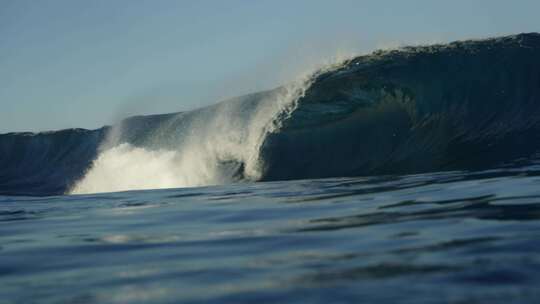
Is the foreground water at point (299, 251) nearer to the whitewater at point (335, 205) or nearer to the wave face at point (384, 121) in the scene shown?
the whitewater at point (335, 205)

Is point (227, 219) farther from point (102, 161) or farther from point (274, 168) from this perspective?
point (102, 161)

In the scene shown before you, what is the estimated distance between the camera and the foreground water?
2.46 meters

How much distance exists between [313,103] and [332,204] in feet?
25.9

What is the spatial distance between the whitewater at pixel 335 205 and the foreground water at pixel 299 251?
1cm

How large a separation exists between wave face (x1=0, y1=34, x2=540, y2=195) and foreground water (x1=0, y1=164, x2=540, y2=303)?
16.9ft

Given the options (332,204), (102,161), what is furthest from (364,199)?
(102,161)

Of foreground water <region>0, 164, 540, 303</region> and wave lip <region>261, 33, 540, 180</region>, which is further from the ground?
wave lip <region>261, 33, 540, 180</region>

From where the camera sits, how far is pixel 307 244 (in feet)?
11.8

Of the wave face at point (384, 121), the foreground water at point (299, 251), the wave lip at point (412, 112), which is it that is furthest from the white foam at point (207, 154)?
the foreground water at point (299, 251)

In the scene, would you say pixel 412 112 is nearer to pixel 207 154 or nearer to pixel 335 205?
pixel 207 154


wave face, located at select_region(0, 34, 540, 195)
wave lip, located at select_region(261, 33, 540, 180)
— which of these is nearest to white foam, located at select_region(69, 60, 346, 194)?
wave face, located at select_region(0, 34, 540, 195)

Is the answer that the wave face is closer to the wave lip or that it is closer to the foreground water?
the wave lip

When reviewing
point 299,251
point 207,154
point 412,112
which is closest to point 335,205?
point 299,251

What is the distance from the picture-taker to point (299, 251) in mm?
3396
